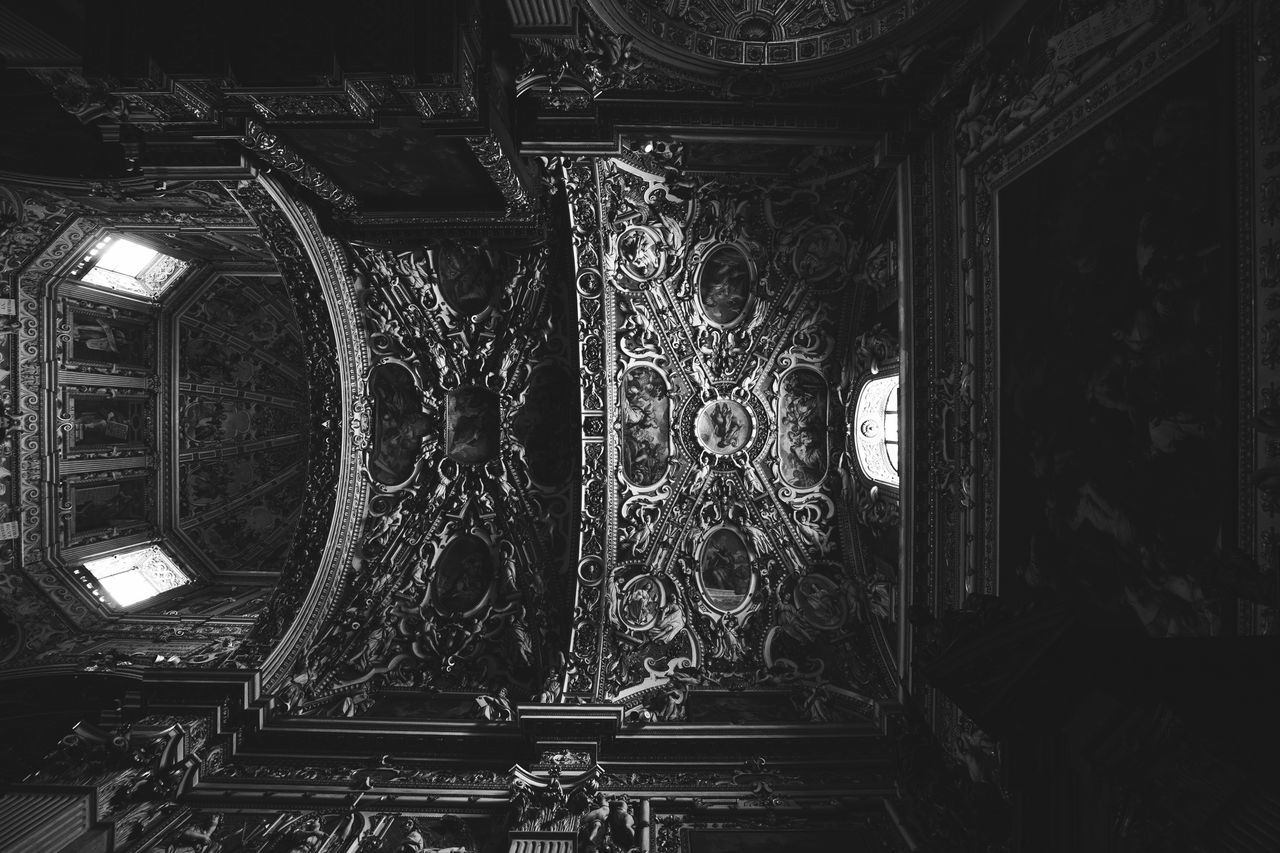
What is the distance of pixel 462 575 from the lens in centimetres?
1052

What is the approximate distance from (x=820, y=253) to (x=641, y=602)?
6.56 metres

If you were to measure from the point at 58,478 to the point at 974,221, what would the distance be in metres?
15.9

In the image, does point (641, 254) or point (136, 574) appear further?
point (136, 574)

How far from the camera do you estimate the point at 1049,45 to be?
5617 millimetres

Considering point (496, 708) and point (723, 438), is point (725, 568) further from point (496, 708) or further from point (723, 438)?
point (496, 708)

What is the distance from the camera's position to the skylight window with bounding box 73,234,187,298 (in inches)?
434

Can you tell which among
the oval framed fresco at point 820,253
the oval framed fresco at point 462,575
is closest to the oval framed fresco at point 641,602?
the oval framed fresco at point 462,575

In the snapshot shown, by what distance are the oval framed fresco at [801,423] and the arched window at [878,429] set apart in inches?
24.7

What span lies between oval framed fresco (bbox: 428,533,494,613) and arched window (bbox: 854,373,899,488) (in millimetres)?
6731

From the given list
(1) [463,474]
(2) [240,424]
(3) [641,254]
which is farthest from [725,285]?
(2) [240,424]

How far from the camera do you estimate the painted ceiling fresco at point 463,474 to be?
32.6 ft

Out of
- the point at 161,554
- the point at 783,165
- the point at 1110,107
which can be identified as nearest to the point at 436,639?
the point at 161,554

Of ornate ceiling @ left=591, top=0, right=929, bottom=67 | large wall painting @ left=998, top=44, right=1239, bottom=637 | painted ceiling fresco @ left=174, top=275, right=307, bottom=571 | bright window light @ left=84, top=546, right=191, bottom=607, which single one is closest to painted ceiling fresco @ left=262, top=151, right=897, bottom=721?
ornate ceiling @ left=591, top=0, right=929, bottom=67

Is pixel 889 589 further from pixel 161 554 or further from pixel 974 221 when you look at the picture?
pixel 161 554
